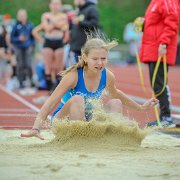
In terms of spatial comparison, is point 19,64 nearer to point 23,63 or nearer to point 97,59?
point 23,63

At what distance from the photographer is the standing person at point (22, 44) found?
16469 millimetres

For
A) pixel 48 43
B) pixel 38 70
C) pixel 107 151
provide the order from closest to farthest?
1. pixel 107 151
2. pixel 48 43
3. pixel 38 70

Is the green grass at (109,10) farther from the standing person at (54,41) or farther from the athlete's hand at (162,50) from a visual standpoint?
the athlete's hand at (162,50)

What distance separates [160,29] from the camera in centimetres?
892

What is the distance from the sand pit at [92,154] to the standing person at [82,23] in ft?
16.0

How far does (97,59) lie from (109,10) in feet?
87.0

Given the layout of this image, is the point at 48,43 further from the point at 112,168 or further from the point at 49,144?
the point at 112,168

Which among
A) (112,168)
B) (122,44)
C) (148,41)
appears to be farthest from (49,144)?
(122,44)

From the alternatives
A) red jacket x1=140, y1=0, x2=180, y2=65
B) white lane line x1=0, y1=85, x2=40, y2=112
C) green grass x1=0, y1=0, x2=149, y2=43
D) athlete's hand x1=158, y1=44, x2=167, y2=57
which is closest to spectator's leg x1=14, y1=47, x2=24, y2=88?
white lane line x1=0, y1=85, x2=40, y2=112

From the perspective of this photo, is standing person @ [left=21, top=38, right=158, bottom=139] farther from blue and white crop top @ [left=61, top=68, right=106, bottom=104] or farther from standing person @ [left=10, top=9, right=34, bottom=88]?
standing person @ [left=10, top=9, right=34, bottom=88]

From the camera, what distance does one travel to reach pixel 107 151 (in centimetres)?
614

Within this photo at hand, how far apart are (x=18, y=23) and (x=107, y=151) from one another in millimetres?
11021

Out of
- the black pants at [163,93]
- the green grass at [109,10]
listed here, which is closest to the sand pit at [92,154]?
the black pants at [163,93]

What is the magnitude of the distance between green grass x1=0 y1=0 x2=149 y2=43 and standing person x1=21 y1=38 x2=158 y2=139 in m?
21.3
